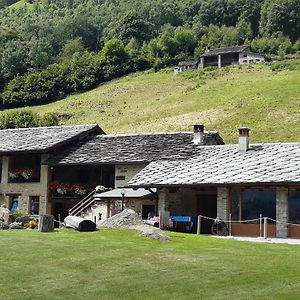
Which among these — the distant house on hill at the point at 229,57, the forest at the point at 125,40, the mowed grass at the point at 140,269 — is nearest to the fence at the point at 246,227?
the mowed grass at the point at 140,269

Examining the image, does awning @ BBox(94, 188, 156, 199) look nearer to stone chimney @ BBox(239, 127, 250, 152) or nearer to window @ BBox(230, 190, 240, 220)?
window @ BBox(230, 190, 240, 220)

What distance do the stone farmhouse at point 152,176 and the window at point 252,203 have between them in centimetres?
4

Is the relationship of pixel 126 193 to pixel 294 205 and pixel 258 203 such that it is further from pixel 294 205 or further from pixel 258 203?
pixel 294 205

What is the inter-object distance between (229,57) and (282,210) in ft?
318

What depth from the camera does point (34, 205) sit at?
39.1 metres

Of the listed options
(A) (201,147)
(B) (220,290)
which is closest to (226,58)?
(A) (201,147)

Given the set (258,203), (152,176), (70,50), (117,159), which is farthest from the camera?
(70,50)

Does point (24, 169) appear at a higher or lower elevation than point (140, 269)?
higher

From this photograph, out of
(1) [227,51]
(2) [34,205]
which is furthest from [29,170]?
(1) [227,51]

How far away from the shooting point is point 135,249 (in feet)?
62.5

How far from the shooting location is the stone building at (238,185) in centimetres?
2802

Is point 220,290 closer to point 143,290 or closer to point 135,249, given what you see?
point 143,290

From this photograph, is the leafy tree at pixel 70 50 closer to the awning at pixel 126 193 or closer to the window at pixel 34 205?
the window at pixel 34 205

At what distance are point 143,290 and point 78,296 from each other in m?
1.39
